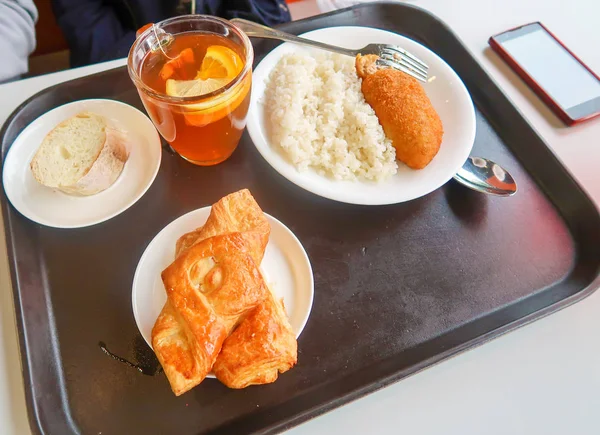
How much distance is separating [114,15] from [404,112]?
1187 mm

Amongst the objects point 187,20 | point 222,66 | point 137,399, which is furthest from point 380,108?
point 137,399

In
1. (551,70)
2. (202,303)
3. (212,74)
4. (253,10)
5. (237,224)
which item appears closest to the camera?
(202,303)

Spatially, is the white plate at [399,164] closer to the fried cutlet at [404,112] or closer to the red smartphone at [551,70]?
the fried cutlet at [404,112]

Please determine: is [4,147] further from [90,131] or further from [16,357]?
[16,357]

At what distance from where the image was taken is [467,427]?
3.04 feet

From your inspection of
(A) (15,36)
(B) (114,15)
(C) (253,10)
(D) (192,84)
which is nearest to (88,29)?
(B) (114,15)

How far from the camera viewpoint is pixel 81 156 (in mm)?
1113

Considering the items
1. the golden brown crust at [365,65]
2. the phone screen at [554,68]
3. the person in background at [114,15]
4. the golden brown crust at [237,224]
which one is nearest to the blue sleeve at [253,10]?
the person in background at [114,15]

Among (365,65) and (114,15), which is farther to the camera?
(114,15)

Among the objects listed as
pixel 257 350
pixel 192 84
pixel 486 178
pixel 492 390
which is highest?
pixel 192 84

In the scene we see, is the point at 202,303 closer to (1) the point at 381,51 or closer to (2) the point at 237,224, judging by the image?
(2) the point at 237,224

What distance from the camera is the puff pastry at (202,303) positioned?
2.61 feet

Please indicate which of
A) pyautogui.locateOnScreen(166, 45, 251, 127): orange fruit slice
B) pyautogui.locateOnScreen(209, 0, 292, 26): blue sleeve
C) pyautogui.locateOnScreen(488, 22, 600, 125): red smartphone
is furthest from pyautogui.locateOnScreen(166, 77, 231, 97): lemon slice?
pyautogui.locateOnScreen(488, 22, 600, 125): red smartphone

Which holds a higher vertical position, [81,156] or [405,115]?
[405,115]
